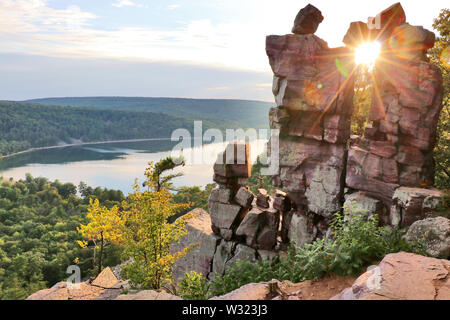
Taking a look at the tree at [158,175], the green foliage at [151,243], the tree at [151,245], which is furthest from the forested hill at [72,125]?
the tree at [151,245]

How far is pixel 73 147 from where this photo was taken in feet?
488

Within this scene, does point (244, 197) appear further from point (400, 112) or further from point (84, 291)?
point (84, 291)

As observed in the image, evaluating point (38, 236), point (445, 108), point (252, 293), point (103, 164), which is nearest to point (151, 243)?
point (252, 293)

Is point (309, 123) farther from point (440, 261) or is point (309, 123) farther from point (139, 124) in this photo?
point (139, 124)

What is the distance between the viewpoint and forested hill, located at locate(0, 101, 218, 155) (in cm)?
15012

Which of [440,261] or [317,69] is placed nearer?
[440,261]

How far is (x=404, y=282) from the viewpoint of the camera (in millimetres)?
6230

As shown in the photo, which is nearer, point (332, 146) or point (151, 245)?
point (151, 245)

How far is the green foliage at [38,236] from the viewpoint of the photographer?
1357 inches

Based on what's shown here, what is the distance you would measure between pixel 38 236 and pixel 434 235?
175ft

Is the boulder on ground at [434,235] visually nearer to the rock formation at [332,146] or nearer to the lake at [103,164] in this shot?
the rock formation at [332,146]

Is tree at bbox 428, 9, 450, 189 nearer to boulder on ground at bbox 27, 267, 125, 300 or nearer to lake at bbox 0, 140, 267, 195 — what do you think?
boulder on ground at bbox 27, 267, 125, 300

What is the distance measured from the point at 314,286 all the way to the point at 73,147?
156459mm
